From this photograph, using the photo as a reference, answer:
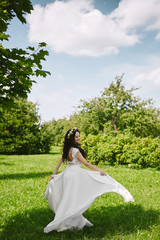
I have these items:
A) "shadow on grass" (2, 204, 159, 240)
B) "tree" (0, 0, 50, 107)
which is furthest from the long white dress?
"tree" (0, 0, 50, 107)

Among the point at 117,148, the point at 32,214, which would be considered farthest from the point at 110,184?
the point at 117,148

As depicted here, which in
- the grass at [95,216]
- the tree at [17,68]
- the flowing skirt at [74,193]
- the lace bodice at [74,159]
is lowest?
the grass at [95,216]

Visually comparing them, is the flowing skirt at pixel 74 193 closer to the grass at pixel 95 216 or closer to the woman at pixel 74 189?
the woman at pixel 74 189

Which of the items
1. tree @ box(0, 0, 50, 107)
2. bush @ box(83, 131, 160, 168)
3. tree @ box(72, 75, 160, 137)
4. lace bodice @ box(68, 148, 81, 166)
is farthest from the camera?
tree @ box(72, 75, 160, 137)

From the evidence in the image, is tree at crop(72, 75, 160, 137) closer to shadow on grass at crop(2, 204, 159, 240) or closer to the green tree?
the green tree

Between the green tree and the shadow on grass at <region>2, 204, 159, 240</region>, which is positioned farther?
the green tree

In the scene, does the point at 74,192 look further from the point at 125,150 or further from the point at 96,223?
A: the point at 125,150

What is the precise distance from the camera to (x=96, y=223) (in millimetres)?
4910

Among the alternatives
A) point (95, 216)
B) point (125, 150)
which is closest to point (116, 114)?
point (125, 150)

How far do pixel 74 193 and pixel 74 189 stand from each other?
0.25 feet

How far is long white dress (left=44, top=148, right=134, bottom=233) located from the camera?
411cm

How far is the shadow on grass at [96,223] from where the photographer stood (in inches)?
169

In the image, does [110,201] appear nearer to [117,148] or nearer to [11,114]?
[117,148]

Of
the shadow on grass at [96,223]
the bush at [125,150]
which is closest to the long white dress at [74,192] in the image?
the shadow on grass at [96,223]
